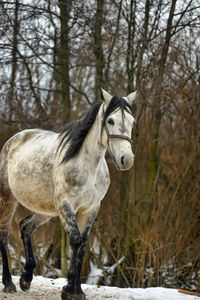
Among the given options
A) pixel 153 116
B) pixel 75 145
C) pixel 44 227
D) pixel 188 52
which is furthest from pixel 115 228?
pixel 75 145

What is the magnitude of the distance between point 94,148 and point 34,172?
86cm

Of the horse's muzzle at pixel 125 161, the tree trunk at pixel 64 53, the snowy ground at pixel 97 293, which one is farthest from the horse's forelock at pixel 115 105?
the tree trunk at pixel 64 53

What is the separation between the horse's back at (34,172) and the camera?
452 centimetres

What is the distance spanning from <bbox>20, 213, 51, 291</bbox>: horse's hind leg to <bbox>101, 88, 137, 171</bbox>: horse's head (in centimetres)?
189

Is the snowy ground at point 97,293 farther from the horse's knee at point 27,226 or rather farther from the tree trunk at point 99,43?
the tree trunk at point 99,43

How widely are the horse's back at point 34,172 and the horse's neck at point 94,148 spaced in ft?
1.62

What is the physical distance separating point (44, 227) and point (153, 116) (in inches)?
169

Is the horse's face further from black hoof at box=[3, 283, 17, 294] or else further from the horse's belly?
black hoof at box=[3, 283, 17, 294]

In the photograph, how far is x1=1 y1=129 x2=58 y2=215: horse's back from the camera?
4520mm

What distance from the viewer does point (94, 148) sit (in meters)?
4.20

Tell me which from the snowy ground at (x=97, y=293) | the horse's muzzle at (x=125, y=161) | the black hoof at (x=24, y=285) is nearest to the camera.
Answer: the horse's muzzle at (x=125, y=161)

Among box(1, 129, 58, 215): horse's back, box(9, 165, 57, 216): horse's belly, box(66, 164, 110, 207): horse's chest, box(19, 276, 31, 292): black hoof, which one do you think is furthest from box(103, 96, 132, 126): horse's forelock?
box(19, 276, 31, 292): black hoof

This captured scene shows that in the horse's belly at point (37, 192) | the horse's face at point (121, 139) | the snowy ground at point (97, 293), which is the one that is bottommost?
the snowy ground at point (97, 293)

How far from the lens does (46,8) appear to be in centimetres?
819
